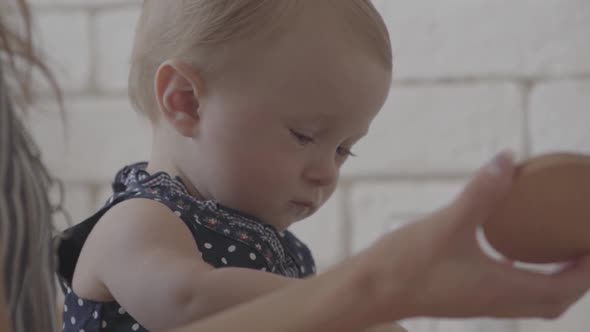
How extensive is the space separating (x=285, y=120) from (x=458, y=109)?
103 centimetres

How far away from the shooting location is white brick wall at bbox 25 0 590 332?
171 cm

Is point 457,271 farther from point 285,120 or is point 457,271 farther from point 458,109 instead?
point 458,109

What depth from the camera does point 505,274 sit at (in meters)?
0.51

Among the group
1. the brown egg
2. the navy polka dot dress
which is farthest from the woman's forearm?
the navy polka dot dress

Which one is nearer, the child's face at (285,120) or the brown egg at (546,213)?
the brown egg at (546,213)

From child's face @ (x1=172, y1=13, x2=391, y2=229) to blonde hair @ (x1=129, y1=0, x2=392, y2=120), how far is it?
0.06ft

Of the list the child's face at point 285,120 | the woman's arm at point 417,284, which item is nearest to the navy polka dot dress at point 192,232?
the child's face at point 285,120

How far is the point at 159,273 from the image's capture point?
2.15 ft

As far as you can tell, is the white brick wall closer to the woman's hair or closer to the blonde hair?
the blonde hair

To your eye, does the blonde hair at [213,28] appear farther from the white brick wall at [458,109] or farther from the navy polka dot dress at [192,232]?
the white brick wall at [458,109]

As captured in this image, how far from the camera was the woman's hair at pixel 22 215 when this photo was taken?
60 cm

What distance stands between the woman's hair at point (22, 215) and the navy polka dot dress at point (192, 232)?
11 centimetres

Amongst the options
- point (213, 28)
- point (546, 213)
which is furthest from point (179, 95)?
point (546, 213)

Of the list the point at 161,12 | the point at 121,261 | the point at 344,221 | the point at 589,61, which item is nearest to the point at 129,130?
the point at 344,221
